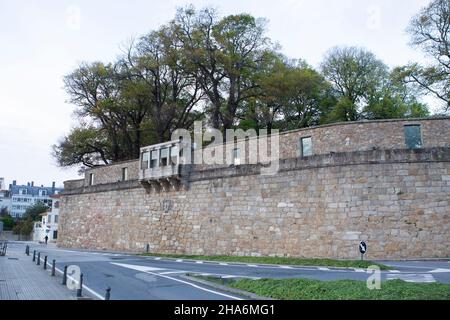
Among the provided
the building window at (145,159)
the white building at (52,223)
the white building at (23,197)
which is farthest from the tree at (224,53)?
the white building at (23,197)

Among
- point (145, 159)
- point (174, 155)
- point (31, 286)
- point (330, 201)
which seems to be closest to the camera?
point (31, 286)

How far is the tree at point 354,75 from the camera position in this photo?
46875mm

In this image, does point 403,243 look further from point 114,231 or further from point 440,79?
point 114,231

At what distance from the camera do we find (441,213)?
69.1 ft

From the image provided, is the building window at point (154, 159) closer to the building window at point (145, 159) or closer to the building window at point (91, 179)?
the building window at point (145, 159)

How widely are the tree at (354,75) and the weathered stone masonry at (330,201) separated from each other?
2196cm

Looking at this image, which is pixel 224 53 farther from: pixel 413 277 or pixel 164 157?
pixel 413 277

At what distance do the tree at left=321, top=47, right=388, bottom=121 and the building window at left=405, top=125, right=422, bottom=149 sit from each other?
2191 centimetres

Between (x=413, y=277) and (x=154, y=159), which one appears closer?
(x=413, y=277)

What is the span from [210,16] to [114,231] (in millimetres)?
21440

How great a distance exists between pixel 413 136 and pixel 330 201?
5.58 m

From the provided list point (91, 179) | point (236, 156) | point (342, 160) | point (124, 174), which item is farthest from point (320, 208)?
point (91, 179)

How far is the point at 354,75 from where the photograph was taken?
4869cm
